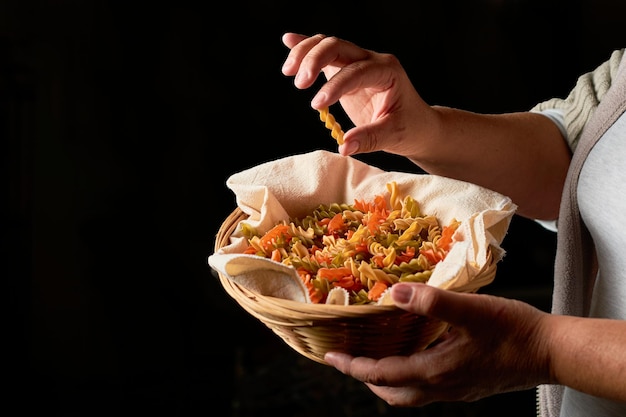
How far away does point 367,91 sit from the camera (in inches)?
40.0

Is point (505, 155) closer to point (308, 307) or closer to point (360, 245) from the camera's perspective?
point (360, 245)

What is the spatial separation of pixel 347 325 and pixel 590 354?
22cm

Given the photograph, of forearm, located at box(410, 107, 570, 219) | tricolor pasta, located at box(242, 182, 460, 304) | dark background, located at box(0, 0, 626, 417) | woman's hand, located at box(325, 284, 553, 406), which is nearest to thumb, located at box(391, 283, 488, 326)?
woman's hand, located at box(325, 284, 553, 406)

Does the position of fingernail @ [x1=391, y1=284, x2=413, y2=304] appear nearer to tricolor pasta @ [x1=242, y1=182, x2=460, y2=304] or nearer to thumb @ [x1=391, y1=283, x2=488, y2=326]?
thumb @ [x1=391, y1=283, x2=488, y2=326]

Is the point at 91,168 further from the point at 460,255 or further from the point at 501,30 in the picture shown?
the point at 460,255

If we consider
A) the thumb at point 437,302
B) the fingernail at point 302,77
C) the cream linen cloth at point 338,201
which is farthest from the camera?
the fingernail at point 302,77

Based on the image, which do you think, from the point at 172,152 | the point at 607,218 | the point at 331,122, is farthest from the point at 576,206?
the point at 172,152

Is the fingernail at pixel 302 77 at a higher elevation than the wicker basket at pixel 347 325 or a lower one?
higher

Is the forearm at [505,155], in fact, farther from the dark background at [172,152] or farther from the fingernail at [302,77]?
the dark background at [172,152]

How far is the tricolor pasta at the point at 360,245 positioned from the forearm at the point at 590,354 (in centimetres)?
17

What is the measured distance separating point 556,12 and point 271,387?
1.31m

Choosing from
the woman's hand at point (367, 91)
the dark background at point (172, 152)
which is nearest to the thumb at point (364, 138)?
the woman's hand at point (367, 91)

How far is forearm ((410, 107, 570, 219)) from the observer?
1.06 m

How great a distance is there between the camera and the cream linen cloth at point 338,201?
79 cm
